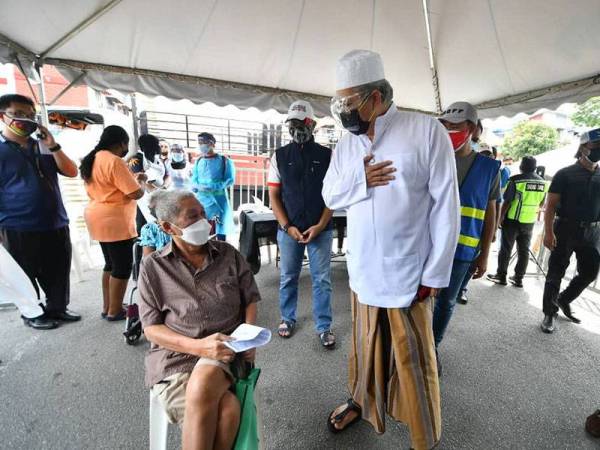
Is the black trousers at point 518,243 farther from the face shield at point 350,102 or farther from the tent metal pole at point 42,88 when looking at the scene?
the tent metal pole at point 42,88

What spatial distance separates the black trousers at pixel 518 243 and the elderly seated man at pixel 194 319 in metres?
3.73

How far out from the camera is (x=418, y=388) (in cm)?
130

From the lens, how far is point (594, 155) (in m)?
2.33

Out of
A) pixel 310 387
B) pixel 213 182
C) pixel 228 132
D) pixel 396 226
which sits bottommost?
pixel 310 387

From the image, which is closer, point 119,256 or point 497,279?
point 119,256

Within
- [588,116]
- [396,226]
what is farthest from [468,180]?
[588,116]

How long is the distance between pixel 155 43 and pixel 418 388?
10.8 ft

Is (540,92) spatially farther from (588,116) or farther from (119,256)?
(588,116)

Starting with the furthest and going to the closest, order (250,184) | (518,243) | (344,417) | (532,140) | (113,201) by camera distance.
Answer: (532,140), (250,184), (518,243), (113,201), (344,417)

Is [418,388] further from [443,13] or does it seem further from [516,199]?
[516,199]

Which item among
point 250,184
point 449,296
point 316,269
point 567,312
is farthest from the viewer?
point 250,184

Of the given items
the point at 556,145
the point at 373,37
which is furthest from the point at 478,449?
the point at 556,145

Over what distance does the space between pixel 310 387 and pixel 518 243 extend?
344cm

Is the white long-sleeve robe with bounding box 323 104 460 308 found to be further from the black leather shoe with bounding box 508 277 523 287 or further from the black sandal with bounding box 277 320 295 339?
the black leather shoe with bounding box 508 277 523 287
